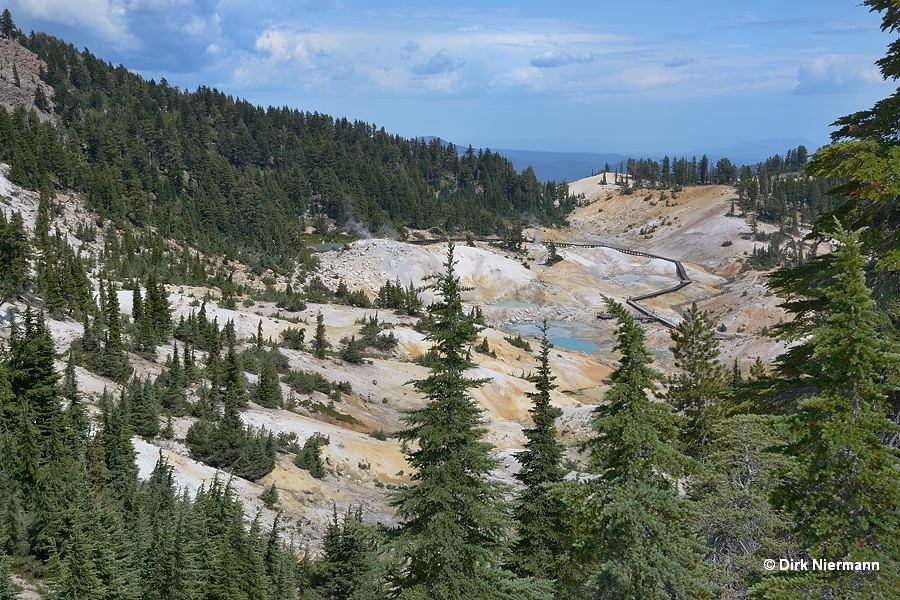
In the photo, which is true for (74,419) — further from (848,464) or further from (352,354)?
(352,354)

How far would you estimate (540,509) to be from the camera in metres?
20.0

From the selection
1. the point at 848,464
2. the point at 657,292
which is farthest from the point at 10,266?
the point at 657,292

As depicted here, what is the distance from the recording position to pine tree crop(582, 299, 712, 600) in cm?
1214

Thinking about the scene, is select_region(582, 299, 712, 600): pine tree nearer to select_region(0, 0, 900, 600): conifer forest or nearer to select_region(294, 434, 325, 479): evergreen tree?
select_region(0, 0, 900, 600): conifer forest

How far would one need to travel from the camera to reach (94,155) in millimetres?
131625

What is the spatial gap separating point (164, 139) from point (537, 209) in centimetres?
10284

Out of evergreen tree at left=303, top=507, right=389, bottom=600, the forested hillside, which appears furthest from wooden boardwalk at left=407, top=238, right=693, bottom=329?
evergreen tree at left=303, top=507, right=389, bottom=600

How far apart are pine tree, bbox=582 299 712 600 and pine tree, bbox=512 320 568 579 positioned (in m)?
6.33

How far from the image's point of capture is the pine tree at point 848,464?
895 centimetres

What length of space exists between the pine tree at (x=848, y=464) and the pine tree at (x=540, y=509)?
1024 centimetres

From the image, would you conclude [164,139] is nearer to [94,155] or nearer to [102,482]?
[94,155]

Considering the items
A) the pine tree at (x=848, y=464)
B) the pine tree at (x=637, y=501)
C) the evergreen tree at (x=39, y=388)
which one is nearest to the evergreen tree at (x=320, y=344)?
the evergreen tree at (x=39, y=388)

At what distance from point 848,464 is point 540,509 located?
11.9 m

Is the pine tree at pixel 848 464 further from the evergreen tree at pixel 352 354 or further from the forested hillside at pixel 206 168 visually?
the forested hillside at pixel 206 168
